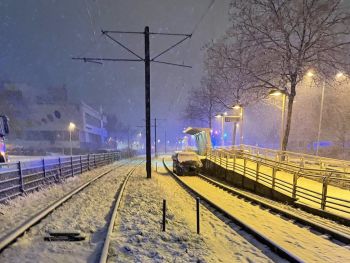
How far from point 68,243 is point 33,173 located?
873cm

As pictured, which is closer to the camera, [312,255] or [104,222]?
[312,255]

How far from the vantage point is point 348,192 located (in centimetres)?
1384

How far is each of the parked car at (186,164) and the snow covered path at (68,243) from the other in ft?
52.9

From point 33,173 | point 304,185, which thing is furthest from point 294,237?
point 33,173

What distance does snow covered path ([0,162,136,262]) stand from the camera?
616 cm

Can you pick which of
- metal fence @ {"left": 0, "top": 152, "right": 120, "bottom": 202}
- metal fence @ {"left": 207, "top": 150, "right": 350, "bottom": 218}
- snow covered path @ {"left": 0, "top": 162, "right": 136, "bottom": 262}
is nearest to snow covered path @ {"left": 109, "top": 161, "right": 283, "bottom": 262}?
snow covered path @ {"left": 0, "top": 162, "right": 136, "bottom": 262}

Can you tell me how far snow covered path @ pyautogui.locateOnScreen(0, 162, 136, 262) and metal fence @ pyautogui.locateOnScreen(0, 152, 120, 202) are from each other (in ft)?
7.22

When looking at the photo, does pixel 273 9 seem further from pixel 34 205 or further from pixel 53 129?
pixel 53 129

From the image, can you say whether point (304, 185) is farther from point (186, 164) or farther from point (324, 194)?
point (186, 164)

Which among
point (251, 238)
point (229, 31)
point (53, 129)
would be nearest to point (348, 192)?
point (251, 238)

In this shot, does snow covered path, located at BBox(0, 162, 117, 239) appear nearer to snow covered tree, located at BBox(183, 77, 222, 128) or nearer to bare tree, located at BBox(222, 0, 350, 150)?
bare tree, located at BBox(222, 0, 350, 150)

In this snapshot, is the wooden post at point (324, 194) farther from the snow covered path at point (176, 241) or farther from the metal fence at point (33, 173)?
the metal fence at point (33, 173)

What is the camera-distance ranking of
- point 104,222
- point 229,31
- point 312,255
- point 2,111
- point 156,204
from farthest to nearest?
point 2,111 → point 229,31 → point 156,204 → point 104,222 → point 312,255

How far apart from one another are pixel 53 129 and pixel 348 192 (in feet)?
240
